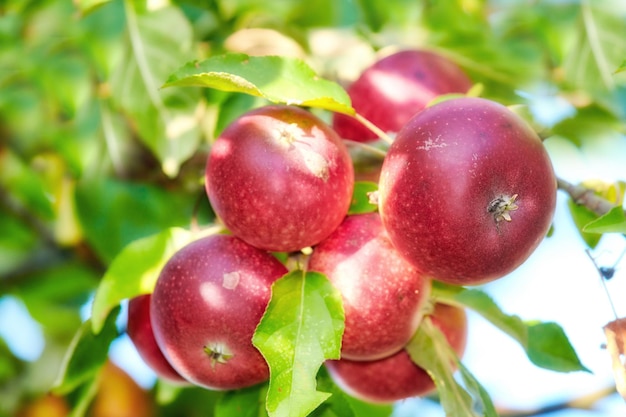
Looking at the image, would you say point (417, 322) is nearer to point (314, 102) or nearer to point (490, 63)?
point (314, 102)

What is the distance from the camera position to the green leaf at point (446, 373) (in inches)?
66.1

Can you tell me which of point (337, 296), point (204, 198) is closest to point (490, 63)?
point (204, 198)

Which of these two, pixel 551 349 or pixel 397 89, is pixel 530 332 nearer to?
pixel 551 349

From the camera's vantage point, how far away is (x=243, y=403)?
1786 millimetres

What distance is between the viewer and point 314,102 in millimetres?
1584

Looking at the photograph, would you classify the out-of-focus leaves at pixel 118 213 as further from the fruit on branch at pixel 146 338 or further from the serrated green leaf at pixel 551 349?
the serrated green leaf at pixel 551 349

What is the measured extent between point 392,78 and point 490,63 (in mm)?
471

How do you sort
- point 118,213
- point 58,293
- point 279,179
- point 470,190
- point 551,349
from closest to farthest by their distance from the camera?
1. point 470,190
2. point 279,179
3. point 551,349
4. point 118,213
5. point 58,293

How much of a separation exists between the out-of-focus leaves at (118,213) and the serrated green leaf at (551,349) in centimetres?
129

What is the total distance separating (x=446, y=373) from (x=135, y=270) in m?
0.66

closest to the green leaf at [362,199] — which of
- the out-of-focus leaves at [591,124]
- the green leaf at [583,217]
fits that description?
the green leaf at [583,217]

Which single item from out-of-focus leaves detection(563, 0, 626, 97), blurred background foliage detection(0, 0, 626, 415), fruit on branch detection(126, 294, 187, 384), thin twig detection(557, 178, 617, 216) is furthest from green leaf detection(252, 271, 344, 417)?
out-of-focus leaves detection(563, 0, 626, 97)

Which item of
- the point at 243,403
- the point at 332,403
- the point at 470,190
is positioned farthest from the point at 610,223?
the point at 243,403

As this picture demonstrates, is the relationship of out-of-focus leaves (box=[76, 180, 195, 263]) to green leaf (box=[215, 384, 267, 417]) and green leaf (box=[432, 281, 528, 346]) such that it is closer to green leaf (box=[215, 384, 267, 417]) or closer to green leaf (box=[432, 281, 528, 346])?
green leaf (box=[215, 384, 267, 417])
